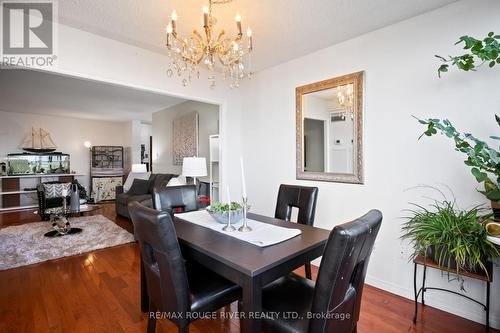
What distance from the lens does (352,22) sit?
87.4 inches

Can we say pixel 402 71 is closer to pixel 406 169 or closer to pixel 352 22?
pixel 352 22

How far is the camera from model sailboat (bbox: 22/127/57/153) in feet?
21.6

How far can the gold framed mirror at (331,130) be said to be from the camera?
2488 mm

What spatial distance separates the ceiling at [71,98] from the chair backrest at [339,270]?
10.7ft

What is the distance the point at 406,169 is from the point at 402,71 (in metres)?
0.90

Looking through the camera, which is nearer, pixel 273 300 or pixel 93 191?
pixel 273 300

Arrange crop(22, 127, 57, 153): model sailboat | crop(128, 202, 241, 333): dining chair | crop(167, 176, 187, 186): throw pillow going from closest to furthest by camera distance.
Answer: crop(128, 202, 241, 333): dining chair < crop(167, 176, 187, 186): throw pillow < crop(22, 127, 57, 153): model sailboat

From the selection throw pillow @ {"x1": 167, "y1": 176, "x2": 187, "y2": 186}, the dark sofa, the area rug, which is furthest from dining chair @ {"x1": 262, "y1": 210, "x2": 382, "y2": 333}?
the dark sofa

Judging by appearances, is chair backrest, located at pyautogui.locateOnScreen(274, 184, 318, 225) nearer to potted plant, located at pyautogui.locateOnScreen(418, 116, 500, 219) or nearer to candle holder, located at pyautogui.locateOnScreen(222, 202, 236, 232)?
candle holder, located at pyautogui.locateOnScreen(222, 202, 236, 232)

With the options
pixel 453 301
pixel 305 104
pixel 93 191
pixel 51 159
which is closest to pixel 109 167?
pixel 93 191

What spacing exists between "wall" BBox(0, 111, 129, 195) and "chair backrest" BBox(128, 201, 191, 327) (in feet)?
25.2

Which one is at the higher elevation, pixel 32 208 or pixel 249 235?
pixel 249 235

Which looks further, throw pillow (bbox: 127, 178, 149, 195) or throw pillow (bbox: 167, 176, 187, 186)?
throw pillow (bbox: 127, 178, 149, 195)

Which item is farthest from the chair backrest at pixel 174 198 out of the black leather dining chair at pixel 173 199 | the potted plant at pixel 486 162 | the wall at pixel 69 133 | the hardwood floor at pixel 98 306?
the wall at pixel 69 133
